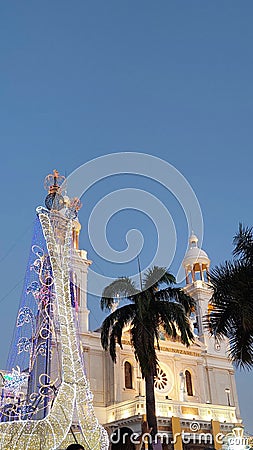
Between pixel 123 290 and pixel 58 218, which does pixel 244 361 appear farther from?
pixel 123 290

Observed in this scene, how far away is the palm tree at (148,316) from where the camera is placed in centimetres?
2458

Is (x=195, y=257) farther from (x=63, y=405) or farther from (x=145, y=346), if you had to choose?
(x=63, y=405)

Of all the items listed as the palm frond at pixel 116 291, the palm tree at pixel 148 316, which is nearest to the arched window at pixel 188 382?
the palm tree at pixel 148 316

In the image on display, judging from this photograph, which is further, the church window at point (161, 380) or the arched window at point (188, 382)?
the arched window at point (188, 382)

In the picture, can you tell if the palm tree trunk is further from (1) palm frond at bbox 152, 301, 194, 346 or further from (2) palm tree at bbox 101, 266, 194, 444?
(1) palm frond at bbox 152, 301, 194, 346

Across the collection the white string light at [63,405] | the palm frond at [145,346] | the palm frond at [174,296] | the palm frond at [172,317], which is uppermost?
the palm frond at [174,296]

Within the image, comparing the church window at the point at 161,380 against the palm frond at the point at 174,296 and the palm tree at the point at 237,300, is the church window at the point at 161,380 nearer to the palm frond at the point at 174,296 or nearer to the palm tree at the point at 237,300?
the palm frond at the point at 174,296

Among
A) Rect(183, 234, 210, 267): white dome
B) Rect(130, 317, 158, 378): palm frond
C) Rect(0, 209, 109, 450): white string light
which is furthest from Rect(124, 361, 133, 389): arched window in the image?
Rect(0, 209, 109, 450): white string light

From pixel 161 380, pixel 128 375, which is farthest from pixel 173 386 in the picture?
pixel 128 375

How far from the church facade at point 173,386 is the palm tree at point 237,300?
1935 cm

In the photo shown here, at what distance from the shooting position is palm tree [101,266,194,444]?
24.6 meters

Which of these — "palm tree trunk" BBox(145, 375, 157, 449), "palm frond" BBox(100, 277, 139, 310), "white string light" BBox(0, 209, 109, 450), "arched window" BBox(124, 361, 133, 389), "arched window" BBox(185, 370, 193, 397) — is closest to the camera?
"white string light" BBox(0, 209, 109, 450)

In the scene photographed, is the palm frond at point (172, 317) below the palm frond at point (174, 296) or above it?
below

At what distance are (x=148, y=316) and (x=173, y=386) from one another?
15897 millimetres
